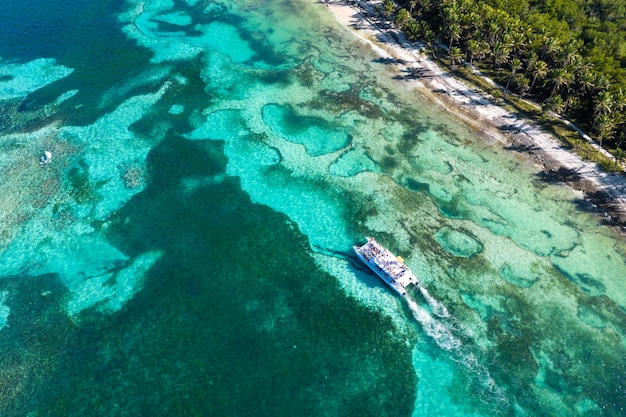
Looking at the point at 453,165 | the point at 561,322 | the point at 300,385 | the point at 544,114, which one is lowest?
the point at 300,385

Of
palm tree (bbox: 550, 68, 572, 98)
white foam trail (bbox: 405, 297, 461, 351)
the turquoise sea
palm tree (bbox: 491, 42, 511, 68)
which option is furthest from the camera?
palm tree (bbox: 491, 42, 511, 68)

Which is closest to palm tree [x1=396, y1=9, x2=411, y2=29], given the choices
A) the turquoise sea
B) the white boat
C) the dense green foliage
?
the dense green foliage

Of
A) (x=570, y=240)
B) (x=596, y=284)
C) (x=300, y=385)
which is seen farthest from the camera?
(x=570, y=240)

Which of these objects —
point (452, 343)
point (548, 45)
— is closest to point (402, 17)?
point (548, 45)

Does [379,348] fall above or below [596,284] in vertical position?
below

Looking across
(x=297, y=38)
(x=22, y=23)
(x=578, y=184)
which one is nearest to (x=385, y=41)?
(x=297, y=38)

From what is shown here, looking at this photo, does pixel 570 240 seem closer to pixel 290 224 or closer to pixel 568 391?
pixel 568 391

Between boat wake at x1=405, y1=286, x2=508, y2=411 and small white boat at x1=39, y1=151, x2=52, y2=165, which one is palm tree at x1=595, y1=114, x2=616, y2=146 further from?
small white boat at x1=39, y1=151, x2=52, y2=165
